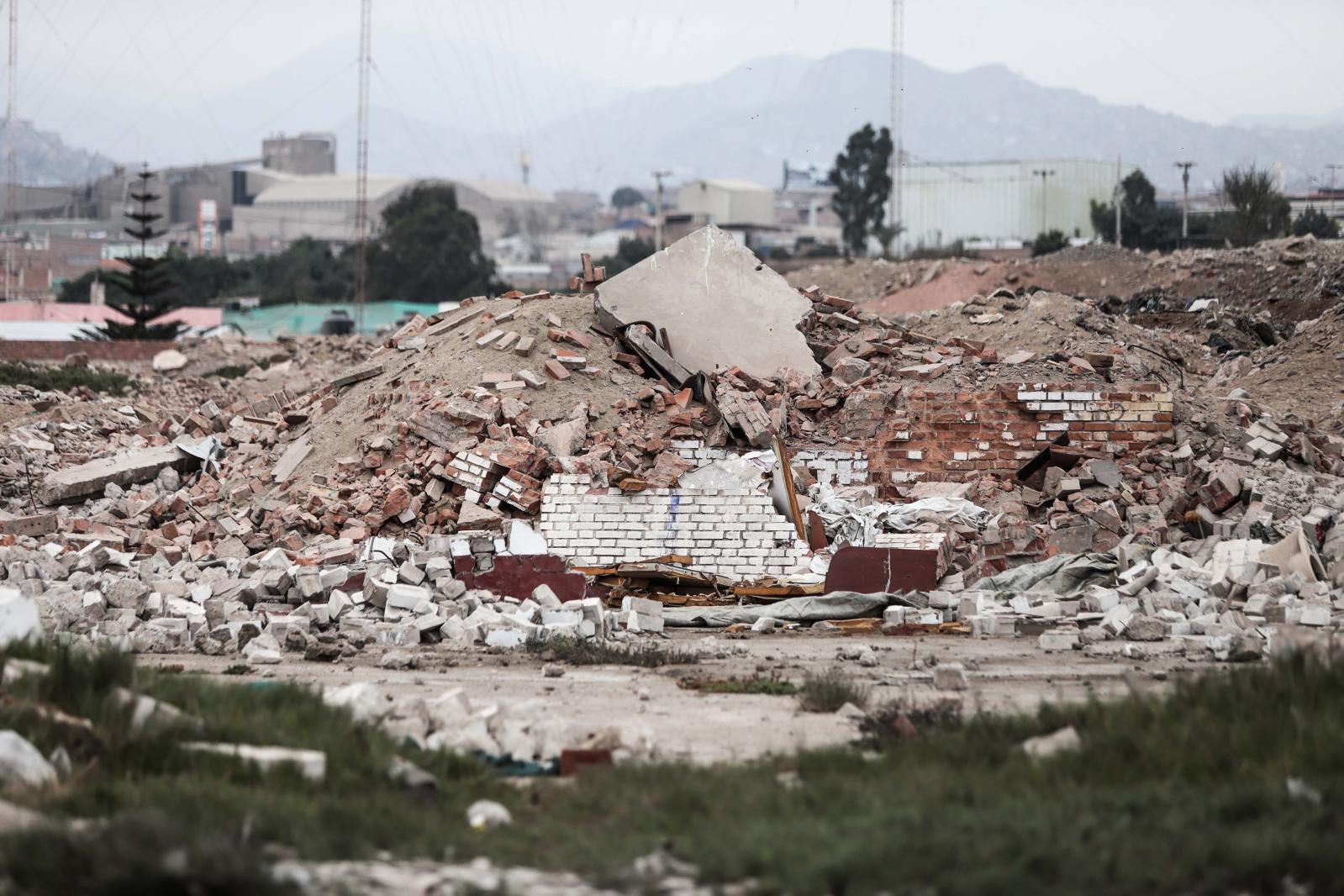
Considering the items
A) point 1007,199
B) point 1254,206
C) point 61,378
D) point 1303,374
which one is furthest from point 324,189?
point 1303,374

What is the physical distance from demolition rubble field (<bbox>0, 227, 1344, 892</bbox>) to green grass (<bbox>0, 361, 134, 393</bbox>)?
3.79 m

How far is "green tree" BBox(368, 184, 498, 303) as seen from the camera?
6600 cm

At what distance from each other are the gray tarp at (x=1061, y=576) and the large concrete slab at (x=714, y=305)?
3.74m


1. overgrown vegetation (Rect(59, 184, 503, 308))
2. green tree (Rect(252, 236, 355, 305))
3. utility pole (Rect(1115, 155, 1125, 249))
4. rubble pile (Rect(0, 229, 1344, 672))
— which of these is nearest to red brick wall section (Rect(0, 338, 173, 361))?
rubble pile (Rect(0, 229, 1344, 672))

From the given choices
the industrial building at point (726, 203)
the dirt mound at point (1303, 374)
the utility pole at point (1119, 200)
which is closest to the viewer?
the dirt mound at point (1303, 374)

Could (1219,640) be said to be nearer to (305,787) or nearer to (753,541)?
(753,541)

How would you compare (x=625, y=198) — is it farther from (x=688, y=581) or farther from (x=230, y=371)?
(x=688, y=581)

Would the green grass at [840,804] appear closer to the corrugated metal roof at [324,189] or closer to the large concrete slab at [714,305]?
the large concrete slab at [714,305]

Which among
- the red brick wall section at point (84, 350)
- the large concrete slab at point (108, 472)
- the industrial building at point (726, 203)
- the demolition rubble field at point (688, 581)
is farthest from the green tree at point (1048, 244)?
the large concrete slab at point (108, 472)

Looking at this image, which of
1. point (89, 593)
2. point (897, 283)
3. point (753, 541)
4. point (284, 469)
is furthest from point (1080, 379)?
point (897, 283)

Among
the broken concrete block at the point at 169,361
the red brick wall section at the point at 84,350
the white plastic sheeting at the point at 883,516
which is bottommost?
the white plastic sheeting at the point at 883,516

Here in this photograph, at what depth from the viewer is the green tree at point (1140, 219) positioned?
2334 inches

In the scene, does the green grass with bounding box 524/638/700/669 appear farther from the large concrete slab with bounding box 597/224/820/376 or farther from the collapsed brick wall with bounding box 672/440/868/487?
the large concrete slab with bounding box 597/224/820/376

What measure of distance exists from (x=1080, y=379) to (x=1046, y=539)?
215 cm
